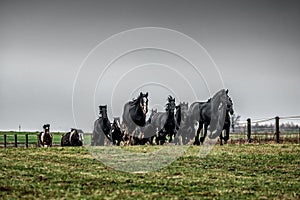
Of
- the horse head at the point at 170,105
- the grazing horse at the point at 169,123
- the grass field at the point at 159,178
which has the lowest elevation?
the grass field at the point at 159,178

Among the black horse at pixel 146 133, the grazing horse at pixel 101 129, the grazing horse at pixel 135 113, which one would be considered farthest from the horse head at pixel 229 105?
the grazing horse at pixel 101 129

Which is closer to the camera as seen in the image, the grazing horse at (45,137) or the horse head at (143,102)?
the horse head at (143,102)

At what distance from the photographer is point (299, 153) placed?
2352 centimetres

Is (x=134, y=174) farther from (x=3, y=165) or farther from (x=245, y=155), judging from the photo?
(x=245, y=155)

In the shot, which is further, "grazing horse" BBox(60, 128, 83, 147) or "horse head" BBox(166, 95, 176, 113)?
"grazing horse" BBox(60, 128, 83, 147)

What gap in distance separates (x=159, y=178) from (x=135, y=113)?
19.3m

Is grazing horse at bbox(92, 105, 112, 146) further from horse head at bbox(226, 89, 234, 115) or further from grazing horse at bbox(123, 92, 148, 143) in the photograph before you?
horse head at bbox(226, 89, 234, 115)

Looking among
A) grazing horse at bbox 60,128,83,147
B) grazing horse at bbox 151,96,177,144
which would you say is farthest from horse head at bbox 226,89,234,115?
grazing horse at bbox 60,128,83,147

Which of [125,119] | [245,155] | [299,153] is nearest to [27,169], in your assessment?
[245,155]

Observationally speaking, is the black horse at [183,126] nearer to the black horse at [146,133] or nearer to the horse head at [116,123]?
the black horse at [146,133]

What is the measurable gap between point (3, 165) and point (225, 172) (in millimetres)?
6961

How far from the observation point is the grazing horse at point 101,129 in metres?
37.0

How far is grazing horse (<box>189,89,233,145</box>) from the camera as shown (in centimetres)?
3155

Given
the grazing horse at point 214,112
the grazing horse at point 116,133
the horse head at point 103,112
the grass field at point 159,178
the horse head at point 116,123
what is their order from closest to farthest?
the grass field at point 159,178 → the grazing horse at point 214,112 → the horse head at point 103,112 → the grazing horse at point 116,133 → the horse head at point 116,123
